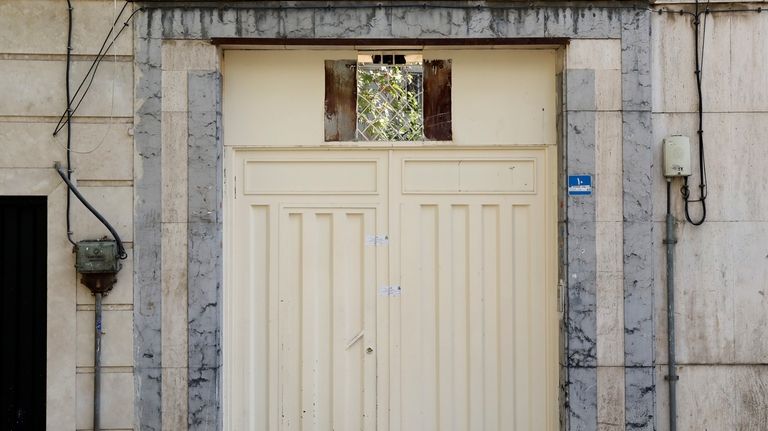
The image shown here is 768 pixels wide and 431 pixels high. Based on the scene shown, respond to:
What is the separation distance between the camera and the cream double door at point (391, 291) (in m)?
5.44

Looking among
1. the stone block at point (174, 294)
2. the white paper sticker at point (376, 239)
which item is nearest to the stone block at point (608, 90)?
the white paper sticker at point (376, 239)

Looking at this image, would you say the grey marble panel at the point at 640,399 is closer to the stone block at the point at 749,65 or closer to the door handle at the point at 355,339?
the door handle at the point at 355,339

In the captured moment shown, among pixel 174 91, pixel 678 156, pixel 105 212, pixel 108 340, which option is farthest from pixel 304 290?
pixel 678 156

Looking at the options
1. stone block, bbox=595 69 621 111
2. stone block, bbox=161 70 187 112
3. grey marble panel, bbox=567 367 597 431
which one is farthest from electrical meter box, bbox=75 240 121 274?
stone block, bbox=595 69 621 111

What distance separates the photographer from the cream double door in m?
5.44

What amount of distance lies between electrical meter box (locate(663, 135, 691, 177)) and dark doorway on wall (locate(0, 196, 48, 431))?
4.53 meters

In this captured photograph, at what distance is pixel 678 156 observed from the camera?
5211mm

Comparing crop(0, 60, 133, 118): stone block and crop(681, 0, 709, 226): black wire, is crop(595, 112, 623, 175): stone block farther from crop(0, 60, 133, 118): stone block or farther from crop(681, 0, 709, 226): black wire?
crop(0, 60, 133, 118): stone block

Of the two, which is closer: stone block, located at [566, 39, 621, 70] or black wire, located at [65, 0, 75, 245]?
black wire, located at [65, 0, 75, 245]

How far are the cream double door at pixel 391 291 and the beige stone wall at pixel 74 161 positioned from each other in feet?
2.63

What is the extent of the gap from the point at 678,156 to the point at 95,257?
4194mm

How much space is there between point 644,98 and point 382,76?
1939 mm

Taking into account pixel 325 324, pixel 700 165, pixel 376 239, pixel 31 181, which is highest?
pixel 700 165

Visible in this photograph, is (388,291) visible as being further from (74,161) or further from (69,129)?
(69,129)
